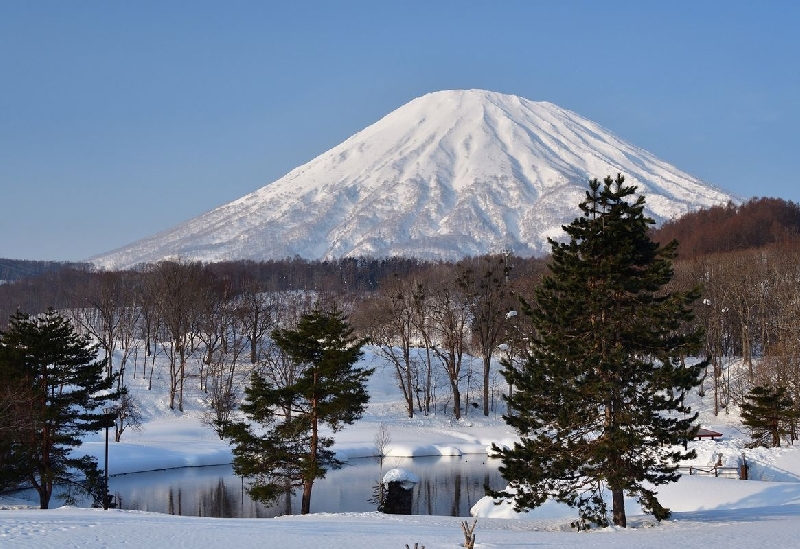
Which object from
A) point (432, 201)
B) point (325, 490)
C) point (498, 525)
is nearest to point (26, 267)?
point (432, 201)

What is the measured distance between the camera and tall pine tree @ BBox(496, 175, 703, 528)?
667 inches

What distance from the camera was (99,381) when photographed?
88.8 ft

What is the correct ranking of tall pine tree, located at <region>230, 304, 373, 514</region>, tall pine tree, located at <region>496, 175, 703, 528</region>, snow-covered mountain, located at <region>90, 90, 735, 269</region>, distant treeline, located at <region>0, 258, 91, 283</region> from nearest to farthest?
tall pine tree, located at <region>496, 175, 703, 528</region>
tall pine tree, located at <region>230, 304, 373, 514</region>
distant treeline, located at <region>0, 258, 91, 283</region>
snow-covered mountain, located at <region>90, 90, 735, 269</region>

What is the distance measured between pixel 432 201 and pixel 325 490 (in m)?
143

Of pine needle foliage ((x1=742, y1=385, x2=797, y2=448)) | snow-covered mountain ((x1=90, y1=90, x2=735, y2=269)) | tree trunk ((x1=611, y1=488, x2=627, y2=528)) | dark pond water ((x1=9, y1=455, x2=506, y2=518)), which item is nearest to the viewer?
tree trunk ((x1=611, y1=488, x2=627, y2=528))

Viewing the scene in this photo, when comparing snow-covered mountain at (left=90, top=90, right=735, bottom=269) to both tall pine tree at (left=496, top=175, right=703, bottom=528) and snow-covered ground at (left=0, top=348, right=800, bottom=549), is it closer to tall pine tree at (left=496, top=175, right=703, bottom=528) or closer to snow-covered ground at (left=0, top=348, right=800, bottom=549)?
snow-covered ground at (left=0, top=348, right=800, bottom=549)

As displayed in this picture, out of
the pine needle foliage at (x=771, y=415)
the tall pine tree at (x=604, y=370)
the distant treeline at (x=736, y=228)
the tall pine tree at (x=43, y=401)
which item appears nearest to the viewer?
the tall pine tree at (x=604, y=370)

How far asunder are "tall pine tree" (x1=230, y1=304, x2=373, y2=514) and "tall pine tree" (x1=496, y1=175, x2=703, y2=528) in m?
7.87

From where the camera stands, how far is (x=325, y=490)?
3141 cm

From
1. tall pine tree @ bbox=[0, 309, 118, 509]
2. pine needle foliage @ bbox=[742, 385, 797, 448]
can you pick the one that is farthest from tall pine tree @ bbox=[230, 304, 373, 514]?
pine needle foliage @ bbox=[742, 385, 797, 448]

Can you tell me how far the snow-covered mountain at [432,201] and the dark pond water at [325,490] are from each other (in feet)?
339

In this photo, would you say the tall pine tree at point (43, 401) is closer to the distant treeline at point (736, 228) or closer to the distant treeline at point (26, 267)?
the distant treeline at point (736, 228)

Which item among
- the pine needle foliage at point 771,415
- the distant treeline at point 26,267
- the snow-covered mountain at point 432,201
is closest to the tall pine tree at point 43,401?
the pine needle foliage at point 771,415

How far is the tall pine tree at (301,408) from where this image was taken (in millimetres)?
23984
